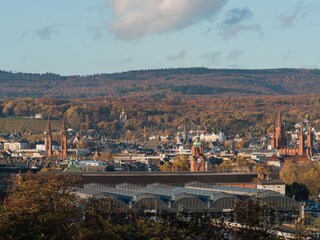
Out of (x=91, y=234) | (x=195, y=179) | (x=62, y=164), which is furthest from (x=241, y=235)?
(x=62, y=164)

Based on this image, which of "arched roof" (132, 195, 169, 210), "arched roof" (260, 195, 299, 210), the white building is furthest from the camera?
the white building

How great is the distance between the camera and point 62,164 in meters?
145

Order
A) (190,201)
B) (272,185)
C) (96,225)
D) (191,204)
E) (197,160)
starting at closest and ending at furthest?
(96,225) → (191,204) → (190,201) → (272,185) → (197,160)

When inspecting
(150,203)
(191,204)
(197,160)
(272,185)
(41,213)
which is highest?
(197,160)

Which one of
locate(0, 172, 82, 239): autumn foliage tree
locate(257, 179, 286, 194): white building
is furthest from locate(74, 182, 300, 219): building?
locate(257, 179, 286, 194): white building

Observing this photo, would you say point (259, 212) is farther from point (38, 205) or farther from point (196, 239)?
point (38, 205)

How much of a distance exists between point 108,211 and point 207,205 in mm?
19880

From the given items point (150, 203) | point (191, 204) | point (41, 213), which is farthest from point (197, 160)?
point (41, 213)

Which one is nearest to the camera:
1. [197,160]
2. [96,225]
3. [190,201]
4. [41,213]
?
[96,225]

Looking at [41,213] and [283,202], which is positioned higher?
[41,213]

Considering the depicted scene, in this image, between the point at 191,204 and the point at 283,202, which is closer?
the point at 191,204

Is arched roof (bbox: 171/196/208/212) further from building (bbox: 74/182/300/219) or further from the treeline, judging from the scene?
the treeline

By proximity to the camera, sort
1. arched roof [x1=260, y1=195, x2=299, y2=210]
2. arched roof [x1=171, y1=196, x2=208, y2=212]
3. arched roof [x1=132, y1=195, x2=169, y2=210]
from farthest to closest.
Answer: arched roof [x1=260, y1=195, x2=299, y2=210] → arched roof [x1=171, y1=196, x2=208, y2=212] → arched roof [x1=132, y1=195, x2=169, y2=210]

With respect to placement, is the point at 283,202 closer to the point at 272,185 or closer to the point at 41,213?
the point at 272,185
